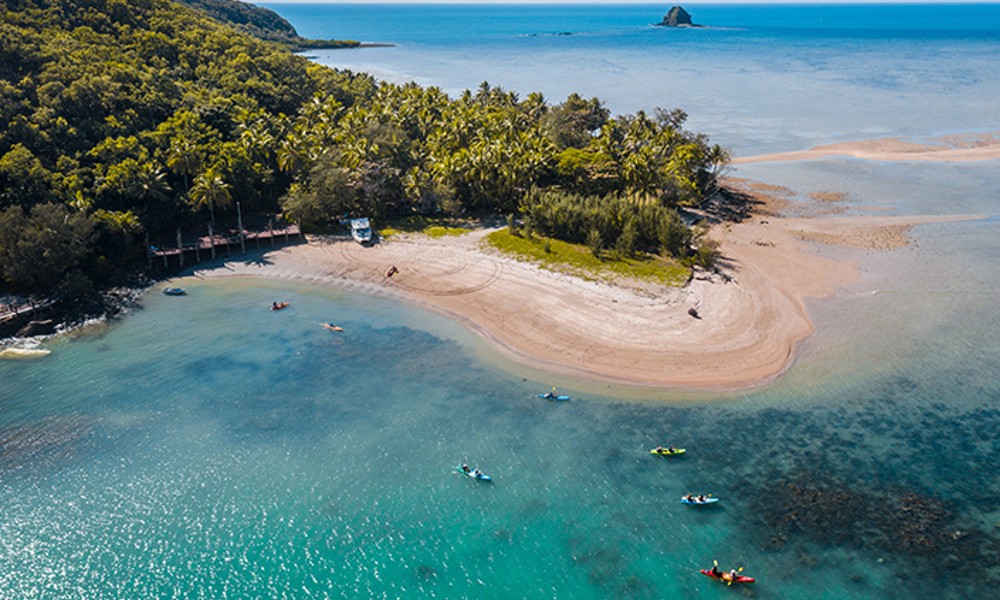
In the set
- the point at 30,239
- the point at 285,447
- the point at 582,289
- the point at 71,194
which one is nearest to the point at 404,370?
the point at 285,447

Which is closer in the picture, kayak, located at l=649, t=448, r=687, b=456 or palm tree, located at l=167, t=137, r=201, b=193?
kayak, located at l=649, t=448, r=687, b=456

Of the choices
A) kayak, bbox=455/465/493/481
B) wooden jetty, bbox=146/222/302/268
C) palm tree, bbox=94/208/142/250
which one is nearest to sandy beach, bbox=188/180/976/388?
wooden jetty, bbox=146/222/302/268

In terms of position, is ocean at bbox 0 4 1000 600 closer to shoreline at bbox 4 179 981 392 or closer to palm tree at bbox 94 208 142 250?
shoreline at bbox 4 179 981 392

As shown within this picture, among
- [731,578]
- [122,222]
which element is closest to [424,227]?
[122,222]

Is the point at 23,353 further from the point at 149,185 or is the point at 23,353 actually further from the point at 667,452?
the point at 667,452

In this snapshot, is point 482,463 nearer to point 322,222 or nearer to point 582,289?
point 582,289

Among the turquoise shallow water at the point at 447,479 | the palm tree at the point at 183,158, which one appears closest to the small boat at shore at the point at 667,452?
the turquoise shallow water at the point at 447,479

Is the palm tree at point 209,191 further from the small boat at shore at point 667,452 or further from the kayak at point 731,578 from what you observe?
the kayak at point 731,578

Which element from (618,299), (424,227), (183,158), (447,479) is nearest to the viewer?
(447,479)
